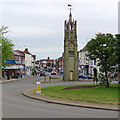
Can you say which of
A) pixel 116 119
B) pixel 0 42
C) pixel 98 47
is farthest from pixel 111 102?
pixel 0 42

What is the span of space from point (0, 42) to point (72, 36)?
15184 millimetres

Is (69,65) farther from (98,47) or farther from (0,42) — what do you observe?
(98,47)

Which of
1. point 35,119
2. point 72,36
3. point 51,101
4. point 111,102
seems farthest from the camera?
point 72,36

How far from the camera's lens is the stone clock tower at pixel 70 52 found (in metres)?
51.7

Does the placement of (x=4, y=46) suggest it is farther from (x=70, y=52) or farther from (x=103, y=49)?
(x=103, y=49)

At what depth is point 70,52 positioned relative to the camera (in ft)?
171

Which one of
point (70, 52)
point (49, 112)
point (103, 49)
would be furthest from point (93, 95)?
point (70, 52)

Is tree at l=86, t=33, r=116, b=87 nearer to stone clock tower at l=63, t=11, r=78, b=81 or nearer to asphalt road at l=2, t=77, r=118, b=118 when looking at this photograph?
asphalt road at l=2, t=77, r=118, b=118

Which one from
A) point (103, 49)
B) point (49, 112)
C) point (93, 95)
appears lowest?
point (49, 112)

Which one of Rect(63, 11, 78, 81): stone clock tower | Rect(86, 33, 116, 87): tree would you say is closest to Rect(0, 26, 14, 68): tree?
Rect(63, 11, 78, 81): stone clock tower

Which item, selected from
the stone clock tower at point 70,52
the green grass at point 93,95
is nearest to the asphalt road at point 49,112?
the green grass at point 93,95

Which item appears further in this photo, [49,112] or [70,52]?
[70,52]

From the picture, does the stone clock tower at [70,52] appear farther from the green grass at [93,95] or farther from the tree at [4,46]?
the green grass at [93,95]

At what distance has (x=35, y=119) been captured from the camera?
10914 millimetres
